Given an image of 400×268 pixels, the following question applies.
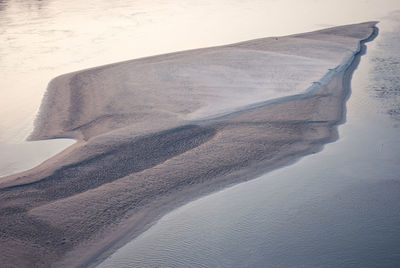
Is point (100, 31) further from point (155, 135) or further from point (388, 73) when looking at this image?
point (388, 73)

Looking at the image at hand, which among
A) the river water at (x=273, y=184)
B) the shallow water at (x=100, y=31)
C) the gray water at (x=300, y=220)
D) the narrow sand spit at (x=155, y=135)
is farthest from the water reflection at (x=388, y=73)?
the shallow water at (x=100, y=31)

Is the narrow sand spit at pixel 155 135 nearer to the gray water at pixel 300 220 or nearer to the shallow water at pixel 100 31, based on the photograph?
the gray water at pixel 300 220

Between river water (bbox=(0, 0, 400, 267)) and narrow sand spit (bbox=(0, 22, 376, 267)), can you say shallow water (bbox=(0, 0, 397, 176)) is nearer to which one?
river water (bbox=(0, 0, 400, 267))

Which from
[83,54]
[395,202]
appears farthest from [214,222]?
[83,54]

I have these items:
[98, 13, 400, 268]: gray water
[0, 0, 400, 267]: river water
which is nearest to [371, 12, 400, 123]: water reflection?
[0, 0, 400, 267]: river water

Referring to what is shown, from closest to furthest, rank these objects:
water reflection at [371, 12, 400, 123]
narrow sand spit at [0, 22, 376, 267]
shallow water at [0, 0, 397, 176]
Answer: narrow sand spit at [0, 22, 376, 267] < water reflection at [371, 12, 400, 123] < shallow water at [0, 0, 397, 176]

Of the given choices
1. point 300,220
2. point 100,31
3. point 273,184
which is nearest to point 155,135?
point 273,184
